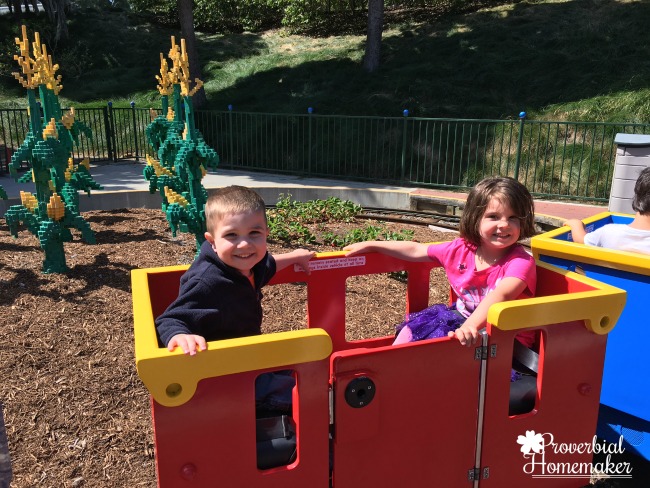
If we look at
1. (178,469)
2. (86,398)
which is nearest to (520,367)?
(178,469)

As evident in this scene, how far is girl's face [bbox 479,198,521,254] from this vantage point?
2252mm

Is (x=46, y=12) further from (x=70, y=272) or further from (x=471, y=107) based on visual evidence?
(x=70, y=272)

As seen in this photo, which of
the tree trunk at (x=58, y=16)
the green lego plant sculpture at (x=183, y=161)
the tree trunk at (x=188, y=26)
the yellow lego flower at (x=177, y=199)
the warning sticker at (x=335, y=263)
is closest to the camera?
the warning sticker at (x=335, y=263)

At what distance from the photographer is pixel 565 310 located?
6.27ft

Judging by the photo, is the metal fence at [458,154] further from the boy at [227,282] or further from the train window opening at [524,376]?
the boy at [227,282]

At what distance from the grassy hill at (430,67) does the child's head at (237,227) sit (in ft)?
38.9

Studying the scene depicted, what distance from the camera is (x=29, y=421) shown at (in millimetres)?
2795

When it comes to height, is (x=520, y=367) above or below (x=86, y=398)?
above

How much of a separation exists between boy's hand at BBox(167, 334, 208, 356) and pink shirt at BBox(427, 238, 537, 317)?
50.5 inches

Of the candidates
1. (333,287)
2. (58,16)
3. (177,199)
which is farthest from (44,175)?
(58,16)

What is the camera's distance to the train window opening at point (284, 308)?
389 centimetres

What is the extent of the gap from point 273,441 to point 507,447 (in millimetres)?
829

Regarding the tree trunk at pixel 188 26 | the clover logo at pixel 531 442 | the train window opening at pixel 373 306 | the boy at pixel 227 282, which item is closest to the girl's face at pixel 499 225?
the clover logo at pixel 531 442

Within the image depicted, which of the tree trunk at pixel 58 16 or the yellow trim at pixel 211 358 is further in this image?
the tree trunk at pixel 58 16
